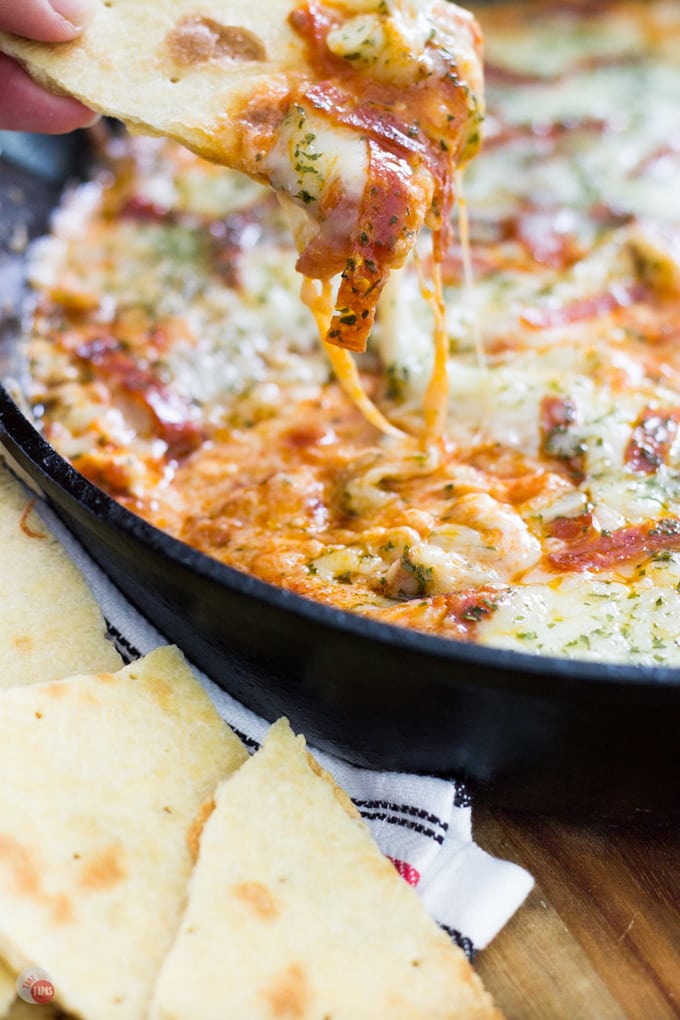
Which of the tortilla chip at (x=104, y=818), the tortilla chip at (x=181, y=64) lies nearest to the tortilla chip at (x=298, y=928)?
the tortilla chip at (x=104, y=818)

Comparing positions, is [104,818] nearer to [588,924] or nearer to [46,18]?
[588,924]

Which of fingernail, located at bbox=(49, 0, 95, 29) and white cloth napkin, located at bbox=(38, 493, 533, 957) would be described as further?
fingernail, located at bbox=(49, 0, 95, 29)

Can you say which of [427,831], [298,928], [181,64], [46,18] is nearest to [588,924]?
[427,831]

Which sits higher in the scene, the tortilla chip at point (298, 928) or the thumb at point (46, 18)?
the thumb at point (46, 18)

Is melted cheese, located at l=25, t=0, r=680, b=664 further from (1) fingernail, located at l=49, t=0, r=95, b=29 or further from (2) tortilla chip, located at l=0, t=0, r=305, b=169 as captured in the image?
(1) fingernail, located at l=49, t=0, r=95, b=29

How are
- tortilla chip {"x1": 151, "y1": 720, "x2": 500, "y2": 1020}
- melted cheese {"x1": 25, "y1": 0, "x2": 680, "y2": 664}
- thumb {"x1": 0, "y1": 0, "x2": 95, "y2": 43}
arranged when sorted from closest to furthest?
1. tortilla chip {"x1": 151, "y1": 720, "x2": 500, "y2": 1020}
2. thumb {"x1": 0, "y1": 0, "x2": 95, "y2": 43}
3. melted cheese {"x1": 25, "y1": 0, "x2": 680, "y2": 664}

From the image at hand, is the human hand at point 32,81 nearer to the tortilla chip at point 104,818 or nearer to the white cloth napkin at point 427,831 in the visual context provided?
the white cloth napkin at point 427,831

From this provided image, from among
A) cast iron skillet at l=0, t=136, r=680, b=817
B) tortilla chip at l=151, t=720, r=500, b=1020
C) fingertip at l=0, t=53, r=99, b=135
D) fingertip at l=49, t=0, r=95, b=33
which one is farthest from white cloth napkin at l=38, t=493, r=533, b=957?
fingertip at l=49, t=0, r=95, b=33
